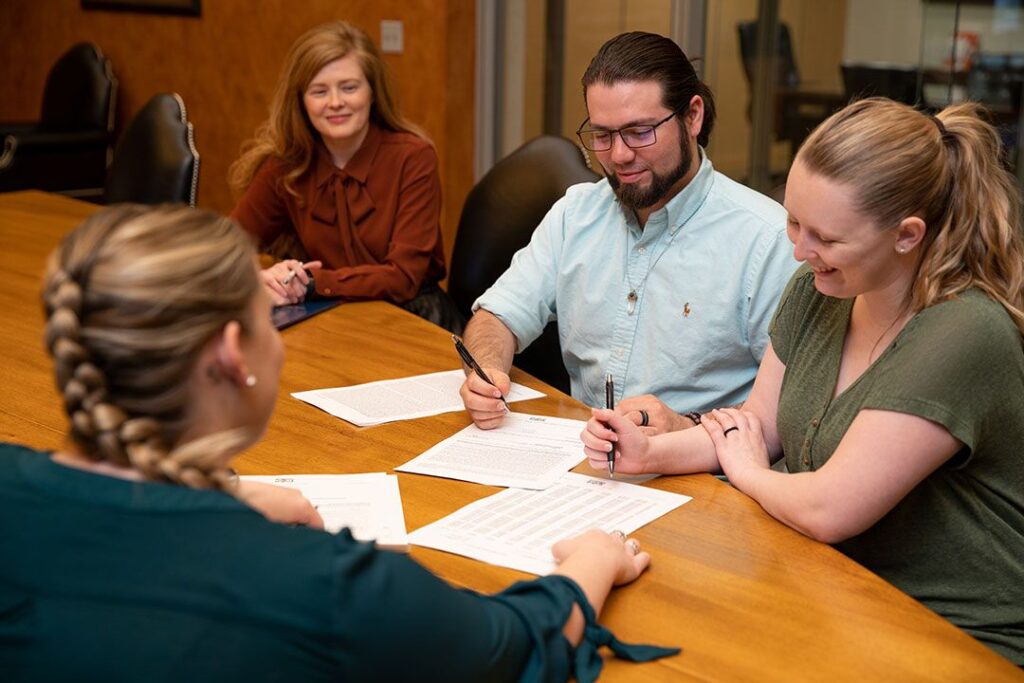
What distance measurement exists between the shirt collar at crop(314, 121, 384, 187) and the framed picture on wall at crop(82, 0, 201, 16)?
302cm

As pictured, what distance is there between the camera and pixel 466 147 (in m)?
4.97

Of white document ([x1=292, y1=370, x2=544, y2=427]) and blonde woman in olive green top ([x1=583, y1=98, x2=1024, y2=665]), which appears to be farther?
white document ([x1=292, y1=370, x2=544, y2=427])

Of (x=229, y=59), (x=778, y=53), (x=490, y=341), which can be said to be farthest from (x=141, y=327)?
(x=229, y=59)

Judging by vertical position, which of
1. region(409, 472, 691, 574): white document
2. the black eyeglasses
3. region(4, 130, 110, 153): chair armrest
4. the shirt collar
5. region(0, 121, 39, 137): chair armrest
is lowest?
region(409, 472, 691, 574): white document

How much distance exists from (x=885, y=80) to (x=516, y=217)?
158cm

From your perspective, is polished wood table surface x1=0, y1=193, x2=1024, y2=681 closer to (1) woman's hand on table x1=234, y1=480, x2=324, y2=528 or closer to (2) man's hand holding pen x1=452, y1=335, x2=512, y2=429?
(2) man's hand holding pen x1=452, y1=335, x2=512, y2=429

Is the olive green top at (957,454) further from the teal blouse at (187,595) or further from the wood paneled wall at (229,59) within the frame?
the wood paneled wall at (229,59)

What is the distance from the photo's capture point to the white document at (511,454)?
1.69 metres

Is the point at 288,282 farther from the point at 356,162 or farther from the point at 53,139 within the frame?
the point at 53,139

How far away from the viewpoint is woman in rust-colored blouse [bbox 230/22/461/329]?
305cm

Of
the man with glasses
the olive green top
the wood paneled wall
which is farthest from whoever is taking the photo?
the wood paneled wall

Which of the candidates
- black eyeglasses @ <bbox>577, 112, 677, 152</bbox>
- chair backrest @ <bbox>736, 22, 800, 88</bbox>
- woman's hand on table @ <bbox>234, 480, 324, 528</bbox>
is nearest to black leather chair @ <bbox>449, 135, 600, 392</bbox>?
black eyeglasses @ <bbox>577, 112, 677, 152</bbox>

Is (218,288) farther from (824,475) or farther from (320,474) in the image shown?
(824,475)

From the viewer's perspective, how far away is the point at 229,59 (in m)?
5.68
